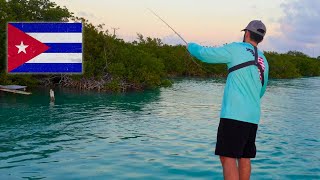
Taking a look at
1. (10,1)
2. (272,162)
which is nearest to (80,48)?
(272,162)

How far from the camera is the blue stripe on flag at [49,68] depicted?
3844mm

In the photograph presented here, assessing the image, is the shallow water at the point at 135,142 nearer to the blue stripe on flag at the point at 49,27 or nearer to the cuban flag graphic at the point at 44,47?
the cuban flag graphic at the point at 44,47

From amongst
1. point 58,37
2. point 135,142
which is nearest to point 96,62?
point 135,142

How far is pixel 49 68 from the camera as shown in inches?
153

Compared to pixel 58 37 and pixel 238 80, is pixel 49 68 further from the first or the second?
pixel 238 80

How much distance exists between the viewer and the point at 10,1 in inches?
1329

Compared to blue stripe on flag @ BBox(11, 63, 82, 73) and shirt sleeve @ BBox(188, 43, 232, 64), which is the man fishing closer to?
shirt sleeve @ BBox(188, 43, 232, 64)

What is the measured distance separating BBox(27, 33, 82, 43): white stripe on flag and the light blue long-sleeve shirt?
125cm

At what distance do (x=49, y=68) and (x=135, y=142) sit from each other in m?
7.66

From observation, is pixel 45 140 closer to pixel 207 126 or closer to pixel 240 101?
pixel 207 126

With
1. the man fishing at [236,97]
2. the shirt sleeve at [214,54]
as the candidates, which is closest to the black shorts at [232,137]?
the man fishing at [236,97]

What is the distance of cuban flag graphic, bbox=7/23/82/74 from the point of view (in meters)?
3.89

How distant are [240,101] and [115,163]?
16.8 feet

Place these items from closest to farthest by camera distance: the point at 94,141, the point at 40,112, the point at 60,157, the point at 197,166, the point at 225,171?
1. the point at 225,171
2. the point at 197,166
3. the point at 60,157
4. the point at 94,141
5. the point at 40,112
